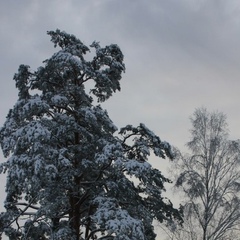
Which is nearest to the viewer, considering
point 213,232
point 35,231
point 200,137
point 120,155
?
point 120,155

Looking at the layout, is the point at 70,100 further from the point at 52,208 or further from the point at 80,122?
the point at 52,208

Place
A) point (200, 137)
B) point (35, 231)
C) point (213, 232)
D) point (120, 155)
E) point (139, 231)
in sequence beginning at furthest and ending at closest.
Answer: point (200, 137) < point (213, 232) < point (35, 231) < point (120, 155) < point (139, 231)

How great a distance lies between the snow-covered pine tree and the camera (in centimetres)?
1288

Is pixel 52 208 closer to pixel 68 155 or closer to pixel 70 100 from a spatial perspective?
pixel 68 155

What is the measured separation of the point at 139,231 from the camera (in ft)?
39.3

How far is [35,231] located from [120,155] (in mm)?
4293

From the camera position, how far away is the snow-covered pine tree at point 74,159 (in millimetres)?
12875

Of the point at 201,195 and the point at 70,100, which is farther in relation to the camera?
the point at 201,195

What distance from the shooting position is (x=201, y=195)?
65.7ft

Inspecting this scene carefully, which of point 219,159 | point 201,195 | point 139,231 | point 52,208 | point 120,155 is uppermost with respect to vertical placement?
point 219,159

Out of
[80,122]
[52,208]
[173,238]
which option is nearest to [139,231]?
[52,208]

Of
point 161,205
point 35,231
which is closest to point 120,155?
point 161,205

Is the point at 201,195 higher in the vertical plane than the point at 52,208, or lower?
higher

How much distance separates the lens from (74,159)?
1457 cm
